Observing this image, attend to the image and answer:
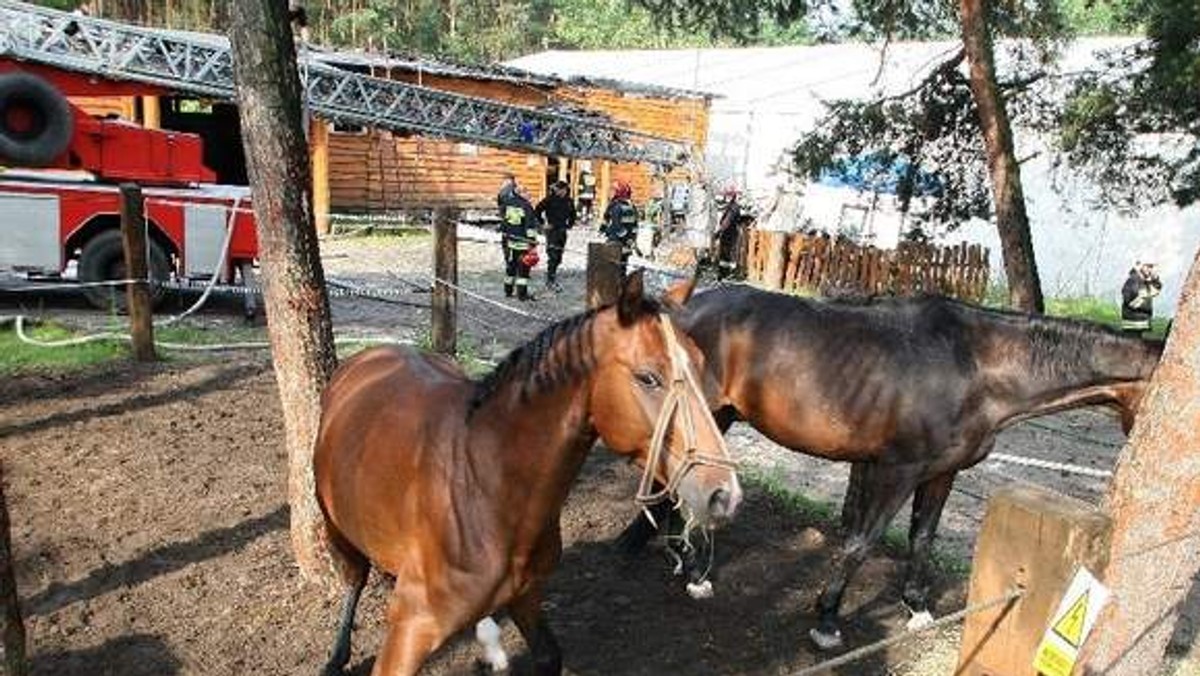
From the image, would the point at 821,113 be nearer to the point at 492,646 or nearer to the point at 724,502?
the point at 492,646

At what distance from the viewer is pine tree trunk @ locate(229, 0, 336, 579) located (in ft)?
14.0

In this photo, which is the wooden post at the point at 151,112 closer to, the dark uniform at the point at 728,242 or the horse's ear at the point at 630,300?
the dark uniform at the point at 728,242

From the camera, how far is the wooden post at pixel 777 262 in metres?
18.2

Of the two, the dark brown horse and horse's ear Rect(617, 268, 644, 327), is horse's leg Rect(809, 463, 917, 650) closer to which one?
the dark brown horse

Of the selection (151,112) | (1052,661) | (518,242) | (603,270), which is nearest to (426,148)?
(151,112)

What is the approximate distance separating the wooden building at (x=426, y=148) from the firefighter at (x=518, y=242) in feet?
22.1

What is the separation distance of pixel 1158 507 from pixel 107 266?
10.9 m

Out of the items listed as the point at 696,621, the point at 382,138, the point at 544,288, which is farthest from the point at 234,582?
the point at 382,138

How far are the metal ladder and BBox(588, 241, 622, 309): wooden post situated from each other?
26.7 ft

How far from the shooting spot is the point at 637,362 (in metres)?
2.62

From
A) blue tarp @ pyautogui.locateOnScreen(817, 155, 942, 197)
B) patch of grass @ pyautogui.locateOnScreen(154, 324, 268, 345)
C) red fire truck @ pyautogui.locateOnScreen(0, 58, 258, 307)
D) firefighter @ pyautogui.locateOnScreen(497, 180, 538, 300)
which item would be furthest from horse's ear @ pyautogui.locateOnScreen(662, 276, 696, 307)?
blue tarp @ pyautogui.locateOnScreen(817, 155, 942, 197)

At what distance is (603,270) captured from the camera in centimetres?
→ 685

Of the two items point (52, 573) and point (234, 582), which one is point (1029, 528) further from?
point (52, 573)

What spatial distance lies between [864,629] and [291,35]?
3988mm
